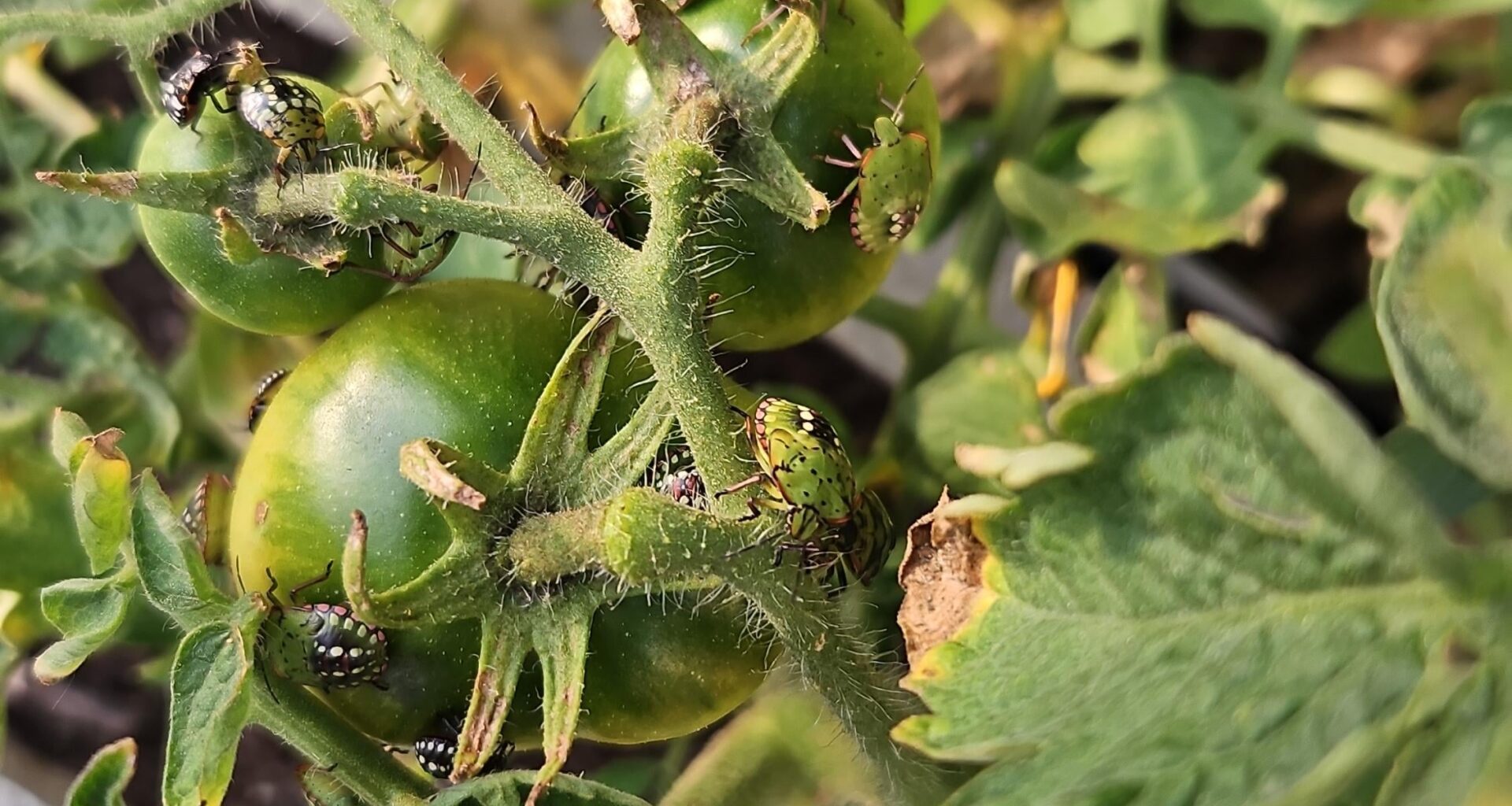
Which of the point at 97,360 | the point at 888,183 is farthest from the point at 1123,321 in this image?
the point at 97,360

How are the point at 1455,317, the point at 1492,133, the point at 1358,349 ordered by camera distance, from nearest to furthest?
the point at 1455,317 → the point at 1492,133 → the point at 1358,349

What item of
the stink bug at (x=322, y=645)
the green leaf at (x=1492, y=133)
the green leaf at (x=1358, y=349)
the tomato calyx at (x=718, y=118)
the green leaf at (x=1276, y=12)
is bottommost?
the green leaf at (x=1358, y=349)

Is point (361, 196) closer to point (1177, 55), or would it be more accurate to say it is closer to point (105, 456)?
point (105, 456)

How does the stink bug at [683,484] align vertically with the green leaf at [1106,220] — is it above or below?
above

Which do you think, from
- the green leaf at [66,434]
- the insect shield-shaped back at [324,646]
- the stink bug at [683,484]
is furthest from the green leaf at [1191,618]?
the green leaf at [66,434]

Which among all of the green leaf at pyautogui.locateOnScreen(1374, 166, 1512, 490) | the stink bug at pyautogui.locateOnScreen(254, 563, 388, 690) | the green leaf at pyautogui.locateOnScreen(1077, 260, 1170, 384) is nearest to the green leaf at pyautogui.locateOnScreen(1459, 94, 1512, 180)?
the green leaf at pyautogui.locateOnScreen(1077, 260, 1170, 384)

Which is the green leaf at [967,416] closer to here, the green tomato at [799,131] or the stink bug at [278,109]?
the green tomato at [799,131]

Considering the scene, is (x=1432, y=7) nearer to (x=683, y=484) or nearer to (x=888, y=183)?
(x=888, y=183)
